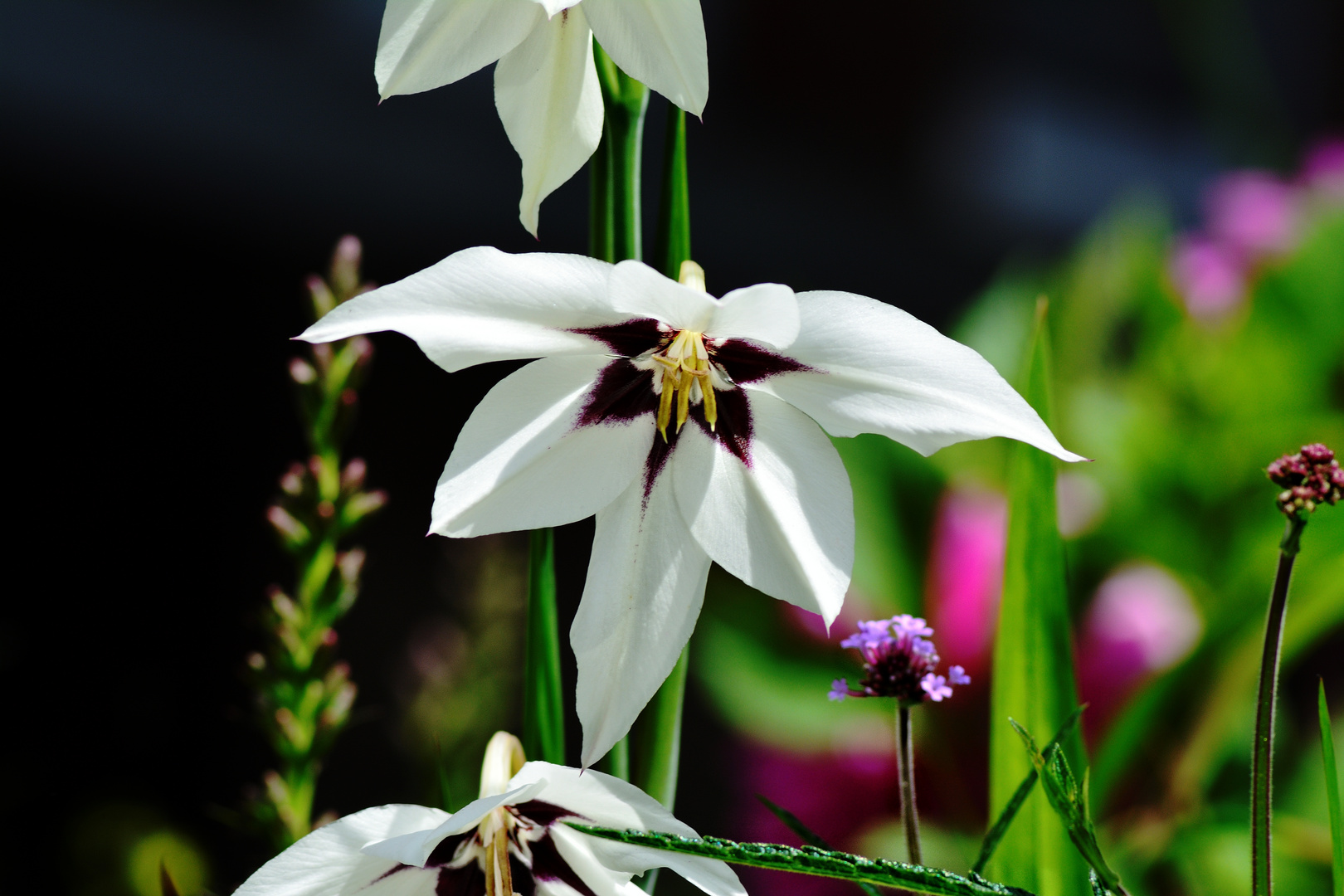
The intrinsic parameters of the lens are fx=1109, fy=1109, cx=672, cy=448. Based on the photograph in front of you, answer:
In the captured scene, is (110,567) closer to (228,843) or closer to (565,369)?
(228,843)

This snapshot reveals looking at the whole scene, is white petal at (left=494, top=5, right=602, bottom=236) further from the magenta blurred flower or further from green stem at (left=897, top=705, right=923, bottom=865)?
the magenta blurred flower

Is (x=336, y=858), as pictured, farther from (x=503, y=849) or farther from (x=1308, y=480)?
(x=1308, y=480)

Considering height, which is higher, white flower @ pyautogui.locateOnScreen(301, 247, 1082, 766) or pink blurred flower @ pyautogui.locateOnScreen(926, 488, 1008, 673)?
white flower @ pyautogui.locateOnScreen(301, 247, 1082, 766)

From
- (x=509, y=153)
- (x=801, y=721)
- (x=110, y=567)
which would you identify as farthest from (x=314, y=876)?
(x=509, y=153)

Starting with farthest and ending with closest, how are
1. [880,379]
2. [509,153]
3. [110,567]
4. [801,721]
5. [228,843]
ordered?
[509,153] < [228,843] < [110,567] < [801,721] < [880,379]

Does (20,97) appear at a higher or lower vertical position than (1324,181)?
higher

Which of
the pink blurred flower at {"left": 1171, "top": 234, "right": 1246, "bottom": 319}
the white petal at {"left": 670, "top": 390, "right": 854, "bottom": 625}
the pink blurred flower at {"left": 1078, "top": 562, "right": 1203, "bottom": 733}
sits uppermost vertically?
the pink blurred flower at {"left": 1171, "top": 234, "right": 1246, "bottom": 319}

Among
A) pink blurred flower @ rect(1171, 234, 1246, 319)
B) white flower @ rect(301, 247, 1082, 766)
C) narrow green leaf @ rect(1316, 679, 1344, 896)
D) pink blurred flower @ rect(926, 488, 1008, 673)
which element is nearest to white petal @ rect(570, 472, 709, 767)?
white flower @ rect(301, 247, 1082, 766)
